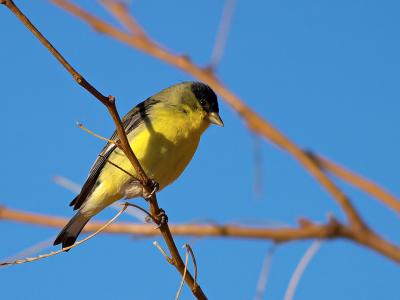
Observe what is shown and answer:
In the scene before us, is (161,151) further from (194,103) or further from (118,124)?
(118,124)

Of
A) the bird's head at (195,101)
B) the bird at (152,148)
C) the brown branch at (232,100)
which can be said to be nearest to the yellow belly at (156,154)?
the bird at (152,148)

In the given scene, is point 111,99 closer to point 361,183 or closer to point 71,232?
point 361,183

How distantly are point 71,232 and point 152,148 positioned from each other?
42.2 inches

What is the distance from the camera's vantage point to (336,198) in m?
0.74

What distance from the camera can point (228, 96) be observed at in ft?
3.33

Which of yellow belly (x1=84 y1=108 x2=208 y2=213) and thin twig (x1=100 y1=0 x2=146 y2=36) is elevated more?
yellow belly (x1=84 y1=108 x2=208 y2=213)

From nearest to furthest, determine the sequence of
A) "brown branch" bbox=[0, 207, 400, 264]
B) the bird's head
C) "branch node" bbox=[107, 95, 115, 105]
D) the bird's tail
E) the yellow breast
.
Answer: "brown branch" bbox=[0, 207, 400, 264] → "branch node" bbox=[107, 95, 115, 105] → the yellow breast → the bird's tail → the bird's head

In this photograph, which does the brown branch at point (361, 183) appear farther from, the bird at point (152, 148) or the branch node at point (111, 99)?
the bird at point (152, 148)

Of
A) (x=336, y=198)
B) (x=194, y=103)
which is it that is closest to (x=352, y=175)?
(x=336, y=198)

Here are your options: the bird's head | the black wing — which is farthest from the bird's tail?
the bird's head

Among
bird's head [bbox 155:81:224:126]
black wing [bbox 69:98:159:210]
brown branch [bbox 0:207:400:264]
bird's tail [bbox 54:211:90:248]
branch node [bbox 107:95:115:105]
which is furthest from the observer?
bird's head [bbox 155:81:224:126]

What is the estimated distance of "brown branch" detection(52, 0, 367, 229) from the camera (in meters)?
0.75

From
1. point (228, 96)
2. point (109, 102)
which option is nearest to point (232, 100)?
point (228, 96)

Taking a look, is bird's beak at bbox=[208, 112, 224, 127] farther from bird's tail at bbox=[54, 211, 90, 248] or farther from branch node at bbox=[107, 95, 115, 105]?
branch node at bbox=[107, 95, 115, 105]
